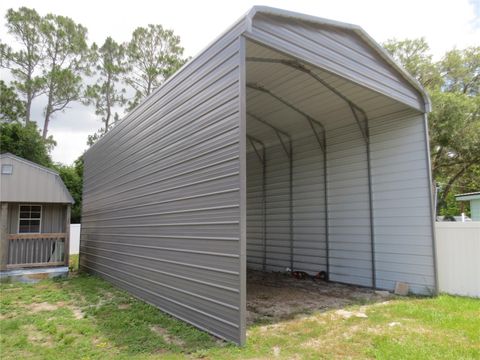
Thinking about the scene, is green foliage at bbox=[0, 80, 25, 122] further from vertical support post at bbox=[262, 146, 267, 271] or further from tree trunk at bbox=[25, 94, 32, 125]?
vertical support post at bbox=[262, 146, 267, 271]

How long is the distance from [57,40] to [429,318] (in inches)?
814

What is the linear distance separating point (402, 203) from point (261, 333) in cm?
393

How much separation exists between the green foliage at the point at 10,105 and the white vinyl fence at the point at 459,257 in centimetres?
1941

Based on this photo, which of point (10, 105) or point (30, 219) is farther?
point (10, 105)

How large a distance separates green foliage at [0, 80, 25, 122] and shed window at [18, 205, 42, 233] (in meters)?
10.5

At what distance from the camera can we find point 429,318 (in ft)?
14.9

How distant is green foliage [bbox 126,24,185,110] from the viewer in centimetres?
1941

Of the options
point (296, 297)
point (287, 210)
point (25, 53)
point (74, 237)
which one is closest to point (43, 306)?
point (296, 297)

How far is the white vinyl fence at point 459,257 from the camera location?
5.70m

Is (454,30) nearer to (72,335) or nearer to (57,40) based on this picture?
(72,335)

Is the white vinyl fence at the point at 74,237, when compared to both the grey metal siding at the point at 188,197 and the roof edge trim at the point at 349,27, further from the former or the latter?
the roof edge trim at the point at 349,27

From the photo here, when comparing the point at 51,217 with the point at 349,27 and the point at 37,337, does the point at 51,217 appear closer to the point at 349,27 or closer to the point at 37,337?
the point at 37,337

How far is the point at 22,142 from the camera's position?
15641 mm

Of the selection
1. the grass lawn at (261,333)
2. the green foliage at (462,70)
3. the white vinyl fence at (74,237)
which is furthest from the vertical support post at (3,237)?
the green foliage at (462,70)
